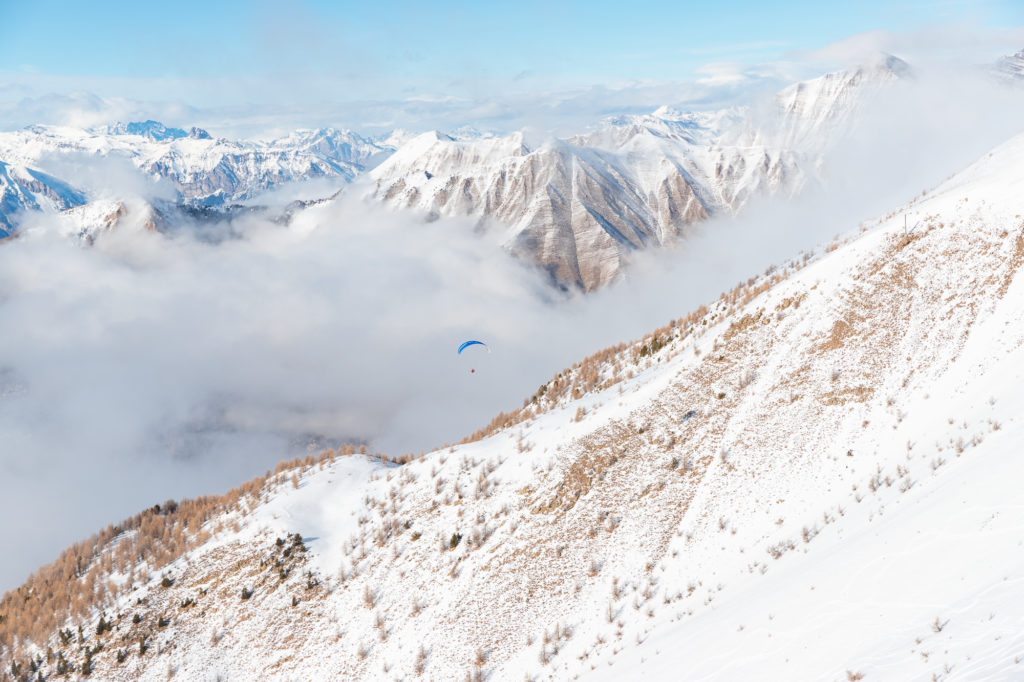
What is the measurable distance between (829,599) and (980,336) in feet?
66.7

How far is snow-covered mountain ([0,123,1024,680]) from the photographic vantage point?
15.6 m

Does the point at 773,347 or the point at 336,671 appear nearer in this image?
the point at 336,671

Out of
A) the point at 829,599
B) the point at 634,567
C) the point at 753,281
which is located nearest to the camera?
the point at 829,599

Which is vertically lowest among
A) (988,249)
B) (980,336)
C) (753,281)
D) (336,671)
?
Answer: (336,671)

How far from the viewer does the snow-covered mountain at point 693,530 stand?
51.2 feet

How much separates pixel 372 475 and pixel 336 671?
56.4ft

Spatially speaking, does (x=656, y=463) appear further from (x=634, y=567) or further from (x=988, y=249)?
(x=988, y=249)

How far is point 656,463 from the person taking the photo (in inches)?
1232

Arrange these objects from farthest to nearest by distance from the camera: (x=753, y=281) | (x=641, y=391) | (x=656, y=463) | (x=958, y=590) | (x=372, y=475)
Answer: (x=753, y=281), (x=372, y=475), (x=641, y=391), (x=656, y=463), (x=958, y=590)

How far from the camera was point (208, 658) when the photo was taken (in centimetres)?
3061

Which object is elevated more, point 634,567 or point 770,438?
point 770,438

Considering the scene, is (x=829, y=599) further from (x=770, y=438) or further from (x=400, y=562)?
(x=400, y=562)

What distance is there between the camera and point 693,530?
1064 inches

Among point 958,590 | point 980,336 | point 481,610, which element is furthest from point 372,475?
point 980,336
